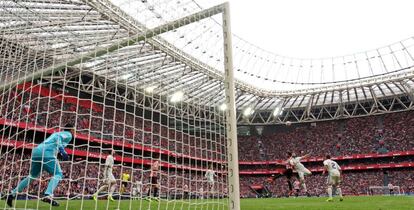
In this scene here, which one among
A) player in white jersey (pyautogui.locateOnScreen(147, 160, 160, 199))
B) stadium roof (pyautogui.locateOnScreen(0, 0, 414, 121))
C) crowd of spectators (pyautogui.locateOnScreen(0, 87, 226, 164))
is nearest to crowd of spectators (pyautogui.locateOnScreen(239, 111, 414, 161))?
stadium roof (pyautogui.locateOnScreen(0, 0, 414, 121))

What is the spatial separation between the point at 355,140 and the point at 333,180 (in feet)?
108

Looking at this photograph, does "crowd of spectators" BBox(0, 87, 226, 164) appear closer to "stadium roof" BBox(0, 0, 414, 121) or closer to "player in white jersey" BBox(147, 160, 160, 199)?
"player in white jersey" BBox(147, 160, 160, 199)

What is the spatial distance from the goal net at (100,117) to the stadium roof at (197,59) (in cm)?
14

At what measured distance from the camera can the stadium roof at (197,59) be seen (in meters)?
19.4

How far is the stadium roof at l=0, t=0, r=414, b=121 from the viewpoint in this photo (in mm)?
19406

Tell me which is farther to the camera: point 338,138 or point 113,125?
point 338,138

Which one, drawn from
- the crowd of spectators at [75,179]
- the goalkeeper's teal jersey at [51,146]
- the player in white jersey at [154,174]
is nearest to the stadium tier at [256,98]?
the crowd of spectators at [75,179]

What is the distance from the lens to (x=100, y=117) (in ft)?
26.4

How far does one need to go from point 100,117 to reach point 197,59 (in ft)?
72.5

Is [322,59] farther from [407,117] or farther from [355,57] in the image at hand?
[407,117]

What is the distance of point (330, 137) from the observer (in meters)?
46.1

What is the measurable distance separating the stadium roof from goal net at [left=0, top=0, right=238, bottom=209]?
141 mm

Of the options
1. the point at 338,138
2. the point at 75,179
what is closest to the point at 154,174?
the point at 75,179

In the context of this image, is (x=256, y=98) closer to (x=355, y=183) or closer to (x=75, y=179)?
(x=355, y=183)
